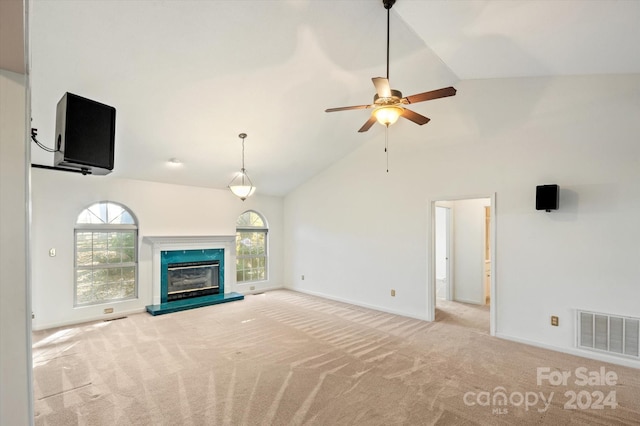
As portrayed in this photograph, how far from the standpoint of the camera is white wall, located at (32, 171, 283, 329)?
4668 mm

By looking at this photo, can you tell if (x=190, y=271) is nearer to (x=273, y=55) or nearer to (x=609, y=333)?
(x=273, y=55)

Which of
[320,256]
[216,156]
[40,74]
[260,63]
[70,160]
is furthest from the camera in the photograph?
[320,256]

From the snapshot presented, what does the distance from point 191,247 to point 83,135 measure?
411 cm

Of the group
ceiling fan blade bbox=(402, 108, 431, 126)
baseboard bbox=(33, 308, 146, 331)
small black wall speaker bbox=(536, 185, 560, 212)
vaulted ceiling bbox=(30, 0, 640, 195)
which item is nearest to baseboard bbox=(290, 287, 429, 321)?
small black wall speaker bbox=(536, 185, 560, 212)

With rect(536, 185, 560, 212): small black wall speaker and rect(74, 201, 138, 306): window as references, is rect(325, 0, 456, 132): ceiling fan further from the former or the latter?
rect(74, 201, 138, 306): window

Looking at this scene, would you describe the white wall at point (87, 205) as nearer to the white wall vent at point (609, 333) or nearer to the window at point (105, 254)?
the window at point (105, 254)

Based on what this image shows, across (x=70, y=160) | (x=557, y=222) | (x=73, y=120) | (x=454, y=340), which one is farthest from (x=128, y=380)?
(x=557, y=222)

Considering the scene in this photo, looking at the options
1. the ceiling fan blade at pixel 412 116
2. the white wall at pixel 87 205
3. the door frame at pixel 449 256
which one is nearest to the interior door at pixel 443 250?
the door frame at pixel 449 256

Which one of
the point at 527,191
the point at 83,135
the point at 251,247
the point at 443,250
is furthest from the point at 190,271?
the point at 527,191

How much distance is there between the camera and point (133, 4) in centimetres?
257

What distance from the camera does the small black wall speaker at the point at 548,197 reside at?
3.73 meters

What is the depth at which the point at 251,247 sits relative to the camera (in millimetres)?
7430

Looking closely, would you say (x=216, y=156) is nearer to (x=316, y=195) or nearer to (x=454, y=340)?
(x=316, y=195)

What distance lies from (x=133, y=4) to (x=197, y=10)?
506mm
